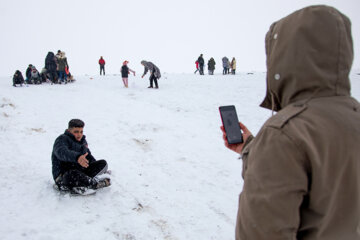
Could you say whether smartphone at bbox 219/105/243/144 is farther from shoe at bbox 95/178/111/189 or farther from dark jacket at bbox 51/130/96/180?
shoe at bbox 95/178/111/189

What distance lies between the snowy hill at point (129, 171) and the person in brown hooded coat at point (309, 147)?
300 centimetres

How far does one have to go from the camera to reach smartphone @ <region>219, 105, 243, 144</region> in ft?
7.17

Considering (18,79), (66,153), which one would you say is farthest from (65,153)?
(18,79)

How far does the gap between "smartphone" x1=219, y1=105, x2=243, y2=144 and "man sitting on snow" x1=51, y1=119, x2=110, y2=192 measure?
2972 millimetres

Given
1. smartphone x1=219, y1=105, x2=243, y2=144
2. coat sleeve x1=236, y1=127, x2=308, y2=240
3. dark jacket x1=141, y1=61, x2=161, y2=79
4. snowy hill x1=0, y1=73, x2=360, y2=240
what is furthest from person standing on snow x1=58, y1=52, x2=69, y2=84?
coat sleeve x1=236, y1=127, x2=308, y2=240

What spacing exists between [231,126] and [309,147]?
1.24 m

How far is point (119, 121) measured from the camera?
32.0 ft

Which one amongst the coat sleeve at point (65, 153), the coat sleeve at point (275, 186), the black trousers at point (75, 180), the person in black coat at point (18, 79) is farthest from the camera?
the person in black coat at point (18, 79)

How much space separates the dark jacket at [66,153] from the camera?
441 cm

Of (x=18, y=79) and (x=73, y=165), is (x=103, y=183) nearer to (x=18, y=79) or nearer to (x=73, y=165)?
(x=73, y=165)

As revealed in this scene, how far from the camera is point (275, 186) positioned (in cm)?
114

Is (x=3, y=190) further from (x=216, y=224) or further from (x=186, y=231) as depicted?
(x=216, y=224)

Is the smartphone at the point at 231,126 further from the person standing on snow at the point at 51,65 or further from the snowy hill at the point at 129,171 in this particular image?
the person standing on snow at the point at 51,65

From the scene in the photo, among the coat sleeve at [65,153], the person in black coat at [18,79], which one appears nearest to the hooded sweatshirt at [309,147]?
the coat sleeve at [65,153]
